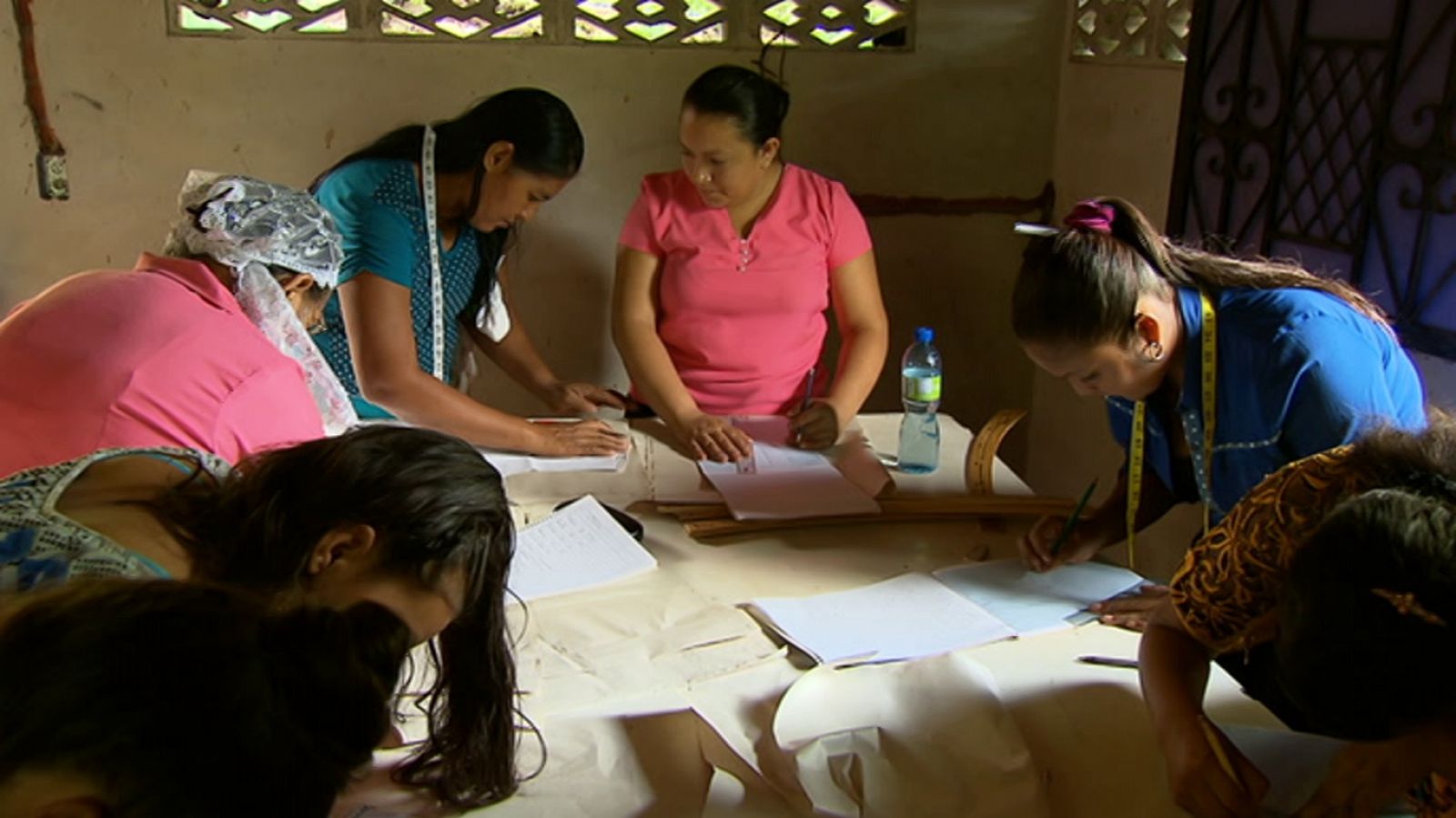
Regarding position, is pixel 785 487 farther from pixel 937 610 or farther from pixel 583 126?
pixel 583 126

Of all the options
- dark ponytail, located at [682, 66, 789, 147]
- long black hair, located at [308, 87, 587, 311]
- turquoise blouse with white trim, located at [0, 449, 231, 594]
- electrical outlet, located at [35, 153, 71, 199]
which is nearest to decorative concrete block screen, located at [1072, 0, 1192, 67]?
dark ponytail, located at [682, 66, 789, 147]

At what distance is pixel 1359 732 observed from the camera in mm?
978

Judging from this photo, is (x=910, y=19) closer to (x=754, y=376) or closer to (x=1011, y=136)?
(x=1011, y=136)

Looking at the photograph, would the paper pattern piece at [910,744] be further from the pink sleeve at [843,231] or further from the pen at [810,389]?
the pink sleeve at [843,231]

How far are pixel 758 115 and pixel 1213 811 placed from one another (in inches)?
62.8

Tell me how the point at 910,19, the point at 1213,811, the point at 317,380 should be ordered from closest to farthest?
the point at 1213,811 < the point at 317,380 < the point at 910,19

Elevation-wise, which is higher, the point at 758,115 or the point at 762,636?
the point at 758,115

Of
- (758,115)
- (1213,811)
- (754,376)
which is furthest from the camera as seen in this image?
(754,376)

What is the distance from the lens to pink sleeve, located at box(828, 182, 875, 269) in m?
2.54

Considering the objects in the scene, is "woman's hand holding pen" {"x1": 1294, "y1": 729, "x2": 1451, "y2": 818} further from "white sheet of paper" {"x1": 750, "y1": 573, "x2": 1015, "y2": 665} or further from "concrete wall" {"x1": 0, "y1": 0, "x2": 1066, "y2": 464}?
"concrete wall" {"x1": 0, "y1": 0, "x2": 1066, "y2": 464}

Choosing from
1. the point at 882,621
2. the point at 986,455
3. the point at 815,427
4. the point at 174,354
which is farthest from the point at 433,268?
the point at 882,621

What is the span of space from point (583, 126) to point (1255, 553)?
2.07m

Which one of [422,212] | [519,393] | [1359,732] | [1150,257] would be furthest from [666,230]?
[1359,732]

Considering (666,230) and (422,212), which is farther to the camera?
(666,230)
